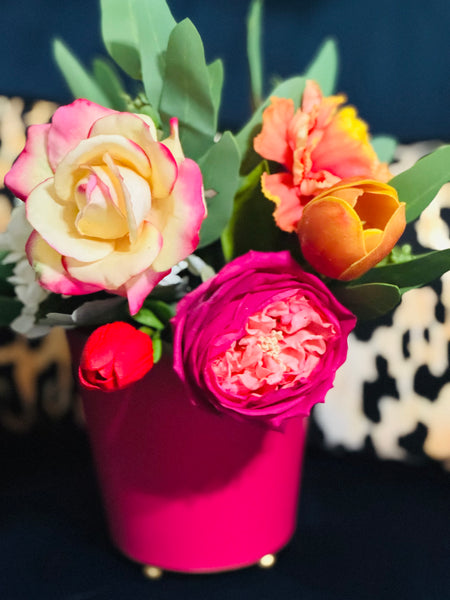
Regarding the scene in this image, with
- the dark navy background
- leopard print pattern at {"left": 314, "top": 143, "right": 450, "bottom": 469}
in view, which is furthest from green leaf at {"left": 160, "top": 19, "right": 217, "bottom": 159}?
the dark navy background

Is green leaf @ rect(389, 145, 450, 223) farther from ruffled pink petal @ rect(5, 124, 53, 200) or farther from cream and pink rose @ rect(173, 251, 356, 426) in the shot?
ruffled pink petal @ rect(5, 124, 53, 200)

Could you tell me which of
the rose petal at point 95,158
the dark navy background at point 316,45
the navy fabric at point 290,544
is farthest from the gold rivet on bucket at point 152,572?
the dark navy background at point 316,45

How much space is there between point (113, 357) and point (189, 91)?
0.16 m

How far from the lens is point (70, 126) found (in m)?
0.33

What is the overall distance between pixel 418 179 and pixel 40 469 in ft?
1.47

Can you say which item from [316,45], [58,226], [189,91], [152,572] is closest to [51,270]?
[58,226]

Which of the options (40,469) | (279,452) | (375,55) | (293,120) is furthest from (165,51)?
(375,55)

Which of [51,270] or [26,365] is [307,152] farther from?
[26,365]

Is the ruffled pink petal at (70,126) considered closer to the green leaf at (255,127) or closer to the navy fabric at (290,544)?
the green leaf at (255,127)

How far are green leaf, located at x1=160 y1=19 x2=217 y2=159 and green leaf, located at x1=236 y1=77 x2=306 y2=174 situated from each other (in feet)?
0.12

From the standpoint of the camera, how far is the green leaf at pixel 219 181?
37 cm

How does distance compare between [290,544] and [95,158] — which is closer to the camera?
[95,158]

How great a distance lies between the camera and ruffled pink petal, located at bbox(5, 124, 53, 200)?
0.34m

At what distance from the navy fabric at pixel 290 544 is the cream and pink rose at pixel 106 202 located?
244mm
